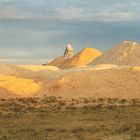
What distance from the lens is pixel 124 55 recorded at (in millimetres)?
120438

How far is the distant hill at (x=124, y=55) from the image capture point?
119 m

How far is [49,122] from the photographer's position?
3103 cm

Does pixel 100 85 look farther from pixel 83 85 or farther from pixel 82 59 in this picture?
pixel 82 59

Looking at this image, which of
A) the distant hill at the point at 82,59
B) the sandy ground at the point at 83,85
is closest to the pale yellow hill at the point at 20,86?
the sandy ground at the point at 83,85

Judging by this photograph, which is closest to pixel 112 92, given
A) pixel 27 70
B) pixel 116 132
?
pixel 27 70

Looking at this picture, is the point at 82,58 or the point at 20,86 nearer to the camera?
the point at 20,86

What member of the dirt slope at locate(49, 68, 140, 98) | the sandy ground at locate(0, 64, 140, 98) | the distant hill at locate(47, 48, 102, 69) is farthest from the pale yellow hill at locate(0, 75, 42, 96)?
the distant hill at locate(47, 48, 102, 69)

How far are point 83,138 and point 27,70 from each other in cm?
8401

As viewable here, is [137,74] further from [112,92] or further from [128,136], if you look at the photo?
[128,136]

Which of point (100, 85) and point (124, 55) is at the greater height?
point (124, 55)

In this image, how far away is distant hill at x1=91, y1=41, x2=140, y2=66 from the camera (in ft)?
390

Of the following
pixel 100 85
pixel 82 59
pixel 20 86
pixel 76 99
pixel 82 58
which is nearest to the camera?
pixel 76 99

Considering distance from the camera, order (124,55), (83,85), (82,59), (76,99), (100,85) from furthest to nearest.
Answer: (82,59) < (124,55) < (83,85) < (100,85) < (76,99)

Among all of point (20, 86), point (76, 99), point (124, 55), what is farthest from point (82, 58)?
point (76, 99)
